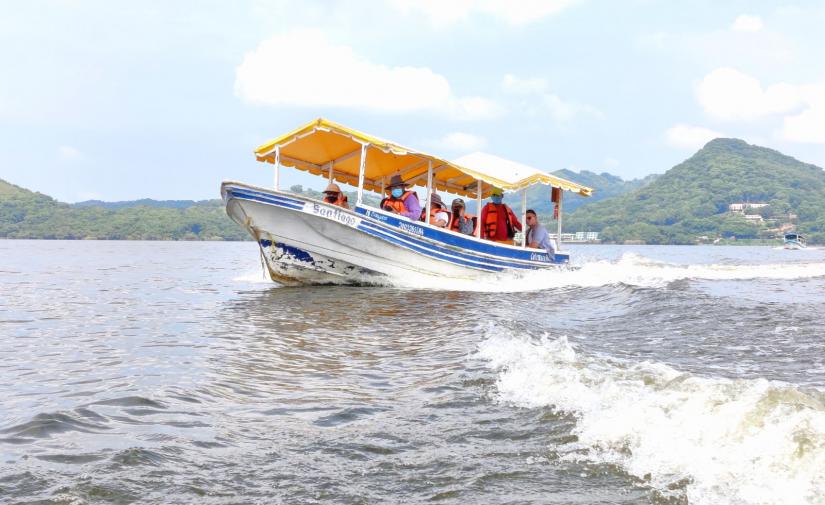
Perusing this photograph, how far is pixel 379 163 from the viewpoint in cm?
1798

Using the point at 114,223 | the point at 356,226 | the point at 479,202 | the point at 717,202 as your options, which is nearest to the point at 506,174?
the point at 479,202

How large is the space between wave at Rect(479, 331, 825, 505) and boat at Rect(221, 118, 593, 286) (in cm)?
932

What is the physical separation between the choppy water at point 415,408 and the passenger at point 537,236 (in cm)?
744

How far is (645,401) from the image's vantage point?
4863 millimetres

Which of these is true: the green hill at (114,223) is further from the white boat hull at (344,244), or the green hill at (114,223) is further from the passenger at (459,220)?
the white boat hull at (344,244)

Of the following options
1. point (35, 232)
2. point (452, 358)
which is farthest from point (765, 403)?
point (35, 232)

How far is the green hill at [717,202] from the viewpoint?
122 meters

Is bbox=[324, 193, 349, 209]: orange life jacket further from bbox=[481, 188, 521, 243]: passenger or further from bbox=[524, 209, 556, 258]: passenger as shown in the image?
bbox=[524, 209, 556, 258]: passenger

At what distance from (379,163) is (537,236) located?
16.1 feet

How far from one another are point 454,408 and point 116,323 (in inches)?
281

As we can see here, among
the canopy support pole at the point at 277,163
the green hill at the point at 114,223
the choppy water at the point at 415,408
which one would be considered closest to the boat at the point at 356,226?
the canopy support pole at the point at 277,163

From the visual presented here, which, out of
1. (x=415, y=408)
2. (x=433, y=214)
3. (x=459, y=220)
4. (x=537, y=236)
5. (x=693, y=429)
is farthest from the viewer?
(x=537, y=236)

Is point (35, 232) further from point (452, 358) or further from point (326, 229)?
point (452, 358)

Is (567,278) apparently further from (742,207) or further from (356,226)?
(742,207)
